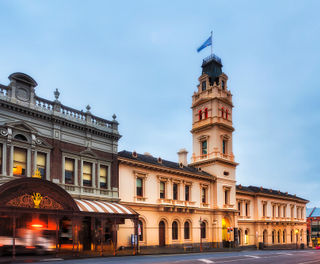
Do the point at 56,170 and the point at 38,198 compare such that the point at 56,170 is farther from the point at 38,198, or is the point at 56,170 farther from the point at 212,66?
the point at 212,66

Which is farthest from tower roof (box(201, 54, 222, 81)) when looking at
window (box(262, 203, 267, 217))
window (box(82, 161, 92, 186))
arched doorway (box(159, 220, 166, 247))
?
window (box(82, 161, 92, 186))

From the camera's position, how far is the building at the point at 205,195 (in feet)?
118

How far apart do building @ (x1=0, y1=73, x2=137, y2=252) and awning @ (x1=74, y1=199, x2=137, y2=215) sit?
10cm

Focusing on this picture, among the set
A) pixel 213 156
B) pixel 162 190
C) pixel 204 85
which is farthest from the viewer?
pixel 204 85

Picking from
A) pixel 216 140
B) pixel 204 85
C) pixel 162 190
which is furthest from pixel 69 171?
pixel 204 85

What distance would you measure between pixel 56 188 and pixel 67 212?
6.41 feet

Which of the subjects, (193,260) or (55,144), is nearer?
(193,260)

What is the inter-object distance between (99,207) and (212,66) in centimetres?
3313

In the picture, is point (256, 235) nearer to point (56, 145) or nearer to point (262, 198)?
point (262, 198)

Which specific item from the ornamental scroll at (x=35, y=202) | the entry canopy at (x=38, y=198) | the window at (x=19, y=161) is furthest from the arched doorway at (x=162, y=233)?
the window at (x=19, y=161)

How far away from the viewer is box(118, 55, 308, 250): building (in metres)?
36.1

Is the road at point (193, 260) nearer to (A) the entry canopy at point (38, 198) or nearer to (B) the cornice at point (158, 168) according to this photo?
(A) the entry canopy at point (38, 198)

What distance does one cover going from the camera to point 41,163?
26812 mm

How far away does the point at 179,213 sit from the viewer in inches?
1580
